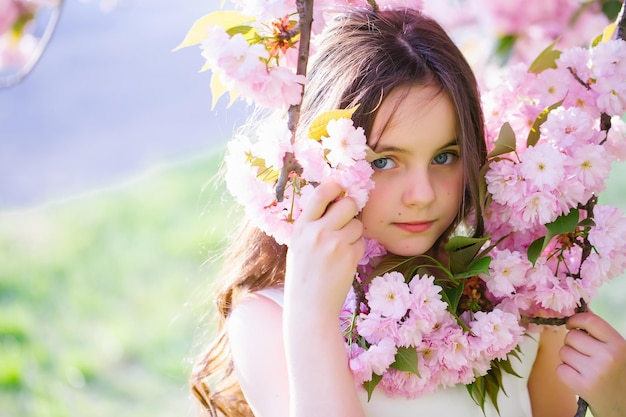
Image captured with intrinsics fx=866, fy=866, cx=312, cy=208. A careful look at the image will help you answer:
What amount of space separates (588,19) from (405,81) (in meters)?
1.42

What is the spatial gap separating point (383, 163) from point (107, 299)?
7.91 ft

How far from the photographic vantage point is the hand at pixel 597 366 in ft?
4.27

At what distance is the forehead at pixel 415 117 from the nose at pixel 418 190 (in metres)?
0.05

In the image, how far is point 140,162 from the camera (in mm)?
5223

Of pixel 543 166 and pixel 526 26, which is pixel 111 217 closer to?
pixel 526 26

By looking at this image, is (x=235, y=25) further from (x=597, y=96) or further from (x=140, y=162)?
(x=140, y=162)

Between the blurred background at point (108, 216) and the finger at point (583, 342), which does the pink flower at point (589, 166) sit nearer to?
the finger at point (583, 342)

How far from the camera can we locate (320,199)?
114 cm

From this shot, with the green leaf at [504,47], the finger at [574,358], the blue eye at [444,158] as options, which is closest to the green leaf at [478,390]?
the finger at [574,358]

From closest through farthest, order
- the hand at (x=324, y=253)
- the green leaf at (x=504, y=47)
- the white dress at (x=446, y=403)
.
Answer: the hand at (x=324, y=253)
the white dress at (x=446, y=403)
the green leaf at (x=504, y=47)

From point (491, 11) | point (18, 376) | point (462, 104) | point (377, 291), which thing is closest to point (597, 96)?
point (462, 104)

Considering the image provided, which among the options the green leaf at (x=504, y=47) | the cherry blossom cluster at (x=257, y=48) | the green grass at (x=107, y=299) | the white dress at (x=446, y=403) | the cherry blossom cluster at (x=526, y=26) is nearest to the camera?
the cherry blossom cluster at (x=257, y=48)

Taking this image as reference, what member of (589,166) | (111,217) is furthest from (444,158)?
(111,217)

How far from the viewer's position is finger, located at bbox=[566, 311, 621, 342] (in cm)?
132
